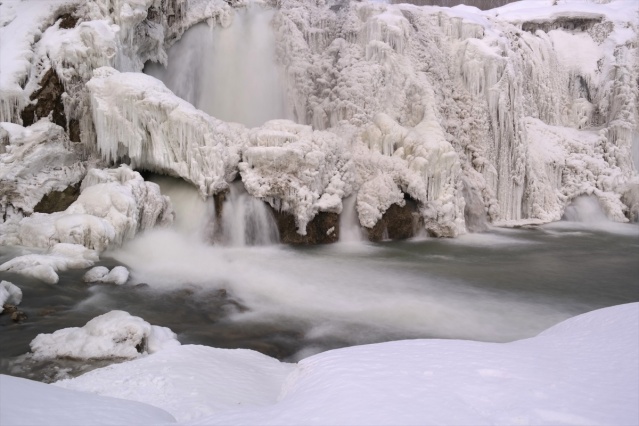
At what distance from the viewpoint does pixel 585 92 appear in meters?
16.2

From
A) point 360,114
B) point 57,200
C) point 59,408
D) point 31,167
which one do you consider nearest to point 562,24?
point 360,114

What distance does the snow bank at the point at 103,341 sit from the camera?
4246 mm

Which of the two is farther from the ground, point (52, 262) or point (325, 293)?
point (52, 262)

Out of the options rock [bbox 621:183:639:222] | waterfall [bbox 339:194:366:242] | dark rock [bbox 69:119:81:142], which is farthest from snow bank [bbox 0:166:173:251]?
rock [bbox 621:183:639:222]

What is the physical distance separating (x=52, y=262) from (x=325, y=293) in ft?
11.9

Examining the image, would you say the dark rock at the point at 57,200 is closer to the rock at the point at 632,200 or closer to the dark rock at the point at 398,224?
the dark rock at the point at 398,224

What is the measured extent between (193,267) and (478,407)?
245 inches

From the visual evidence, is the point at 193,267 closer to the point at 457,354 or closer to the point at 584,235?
the point at 457,354

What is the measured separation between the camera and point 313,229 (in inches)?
390

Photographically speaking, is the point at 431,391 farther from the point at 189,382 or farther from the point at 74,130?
the point at 74,130

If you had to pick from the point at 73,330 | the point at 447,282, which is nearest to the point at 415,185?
the point at 447,282

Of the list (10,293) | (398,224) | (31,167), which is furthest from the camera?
(398,224)

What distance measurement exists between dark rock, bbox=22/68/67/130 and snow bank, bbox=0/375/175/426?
781cm

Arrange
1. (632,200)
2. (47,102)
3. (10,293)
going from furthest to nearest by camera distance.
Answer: (632,200) → (47,102) → (10,293)
